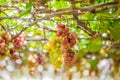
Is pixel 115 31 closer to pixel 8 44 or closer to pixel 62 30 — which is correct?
pixel 62 30

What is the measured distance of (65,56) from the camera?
5.41 feet

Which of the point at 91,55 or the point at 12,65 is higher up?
the point at 91,55

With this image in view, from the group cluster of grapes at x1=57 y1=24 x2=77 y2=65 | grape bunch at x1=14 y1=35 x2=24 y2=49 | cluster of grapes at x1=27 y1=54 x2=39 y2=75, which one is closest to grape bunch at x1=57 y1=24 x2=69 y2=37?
cluster of grapes at x1=57 y1=24 x2=77 y2=65

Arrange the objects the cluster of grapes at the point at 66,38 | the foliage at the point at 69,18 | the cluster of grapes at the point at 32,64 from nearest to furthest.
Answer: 1. the foliage at the point at 69,18
2. the cluster of grapes at the point at 66,38
3. the cluster of grapes at the point at 32,64

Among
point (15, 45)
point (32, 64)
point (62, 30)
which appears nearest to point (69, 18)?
point (62, 30)

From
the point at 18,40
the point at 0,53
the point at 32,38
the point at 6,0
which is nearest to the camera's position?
the point at 0,53

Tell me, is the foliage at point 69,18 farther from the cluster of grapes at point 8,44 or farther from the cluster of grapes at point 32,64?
the cluster of grapes at point 32,64

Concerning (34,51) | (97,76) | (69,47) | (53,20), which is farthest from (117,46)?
(97,76)

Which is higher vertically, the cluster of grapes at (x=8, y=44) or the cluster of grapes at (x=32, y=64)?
the cluster of grapes at (x=8, y=44)

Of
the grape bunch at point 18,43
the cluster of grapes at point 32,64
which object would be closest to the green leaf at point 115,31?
the grape bunch at point 18,43

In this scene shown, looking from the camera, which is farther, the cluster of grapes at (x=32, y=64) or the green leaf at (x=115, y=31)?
the cluster of grapes at (x=32, y=64)

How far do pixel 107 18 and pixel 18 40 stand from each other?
379mm

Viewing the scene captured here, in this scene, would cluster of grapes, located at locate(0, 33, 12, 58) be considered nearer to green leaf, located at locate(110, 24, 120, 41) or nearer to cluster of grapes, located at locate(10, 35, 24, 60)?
cluster of grapes, located at locate(10, 35, 24, 60)

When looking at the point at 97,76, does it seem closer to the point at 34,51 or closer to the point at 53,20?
the point at 34,51
